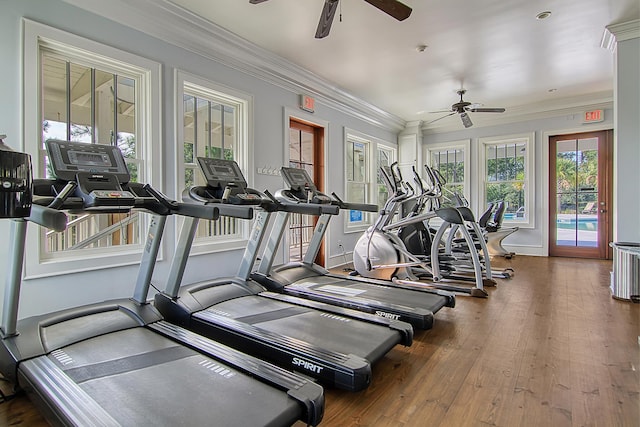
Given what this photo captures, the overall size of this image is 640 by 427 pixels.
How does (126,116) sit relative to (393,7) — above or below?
below

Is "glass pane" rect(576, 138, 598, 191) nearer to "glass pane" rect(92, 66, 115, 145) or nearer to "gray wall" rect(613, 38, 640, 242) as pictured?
"gray wall" rect(613, 38, 640, 242)

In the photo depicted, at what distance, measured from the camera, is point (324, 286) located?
351cm

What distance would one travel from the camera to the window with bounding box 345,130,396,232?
630 centimetres

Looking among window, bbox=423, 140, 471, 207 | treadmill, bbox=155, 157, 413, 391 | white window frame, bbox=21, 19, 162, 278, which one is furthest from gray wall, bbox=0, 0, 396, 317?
window, bbox=423, 140, 471, 207

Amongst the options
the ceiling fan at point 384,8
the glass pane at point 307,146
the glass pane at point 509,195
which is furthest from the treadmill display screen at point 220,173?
the glass pane at point 509,195

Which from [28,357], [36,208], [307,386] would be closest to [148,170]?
[36,208]

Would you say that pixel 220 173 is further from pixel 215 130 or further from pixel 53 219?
pixel 53 219

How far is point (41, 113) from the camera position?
2561mm

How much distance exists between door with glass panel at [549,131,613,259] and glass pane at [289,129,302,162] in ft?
16.0

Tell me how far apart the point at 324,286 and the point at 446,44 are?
120 inches

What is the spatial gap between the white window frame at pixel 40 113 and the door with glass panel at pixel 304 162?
2125 mm

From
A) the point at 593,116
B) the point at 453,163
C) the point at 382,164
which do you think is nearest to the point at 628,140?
the point at 593,116

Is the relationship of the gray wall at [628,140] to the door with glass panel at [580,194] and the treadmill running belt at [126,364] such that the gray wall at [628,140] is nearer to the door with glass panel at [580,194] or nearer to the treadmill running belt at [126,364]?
the door with glass panel at [580,194]

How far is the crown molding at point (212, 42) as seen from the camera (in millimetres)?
2957
